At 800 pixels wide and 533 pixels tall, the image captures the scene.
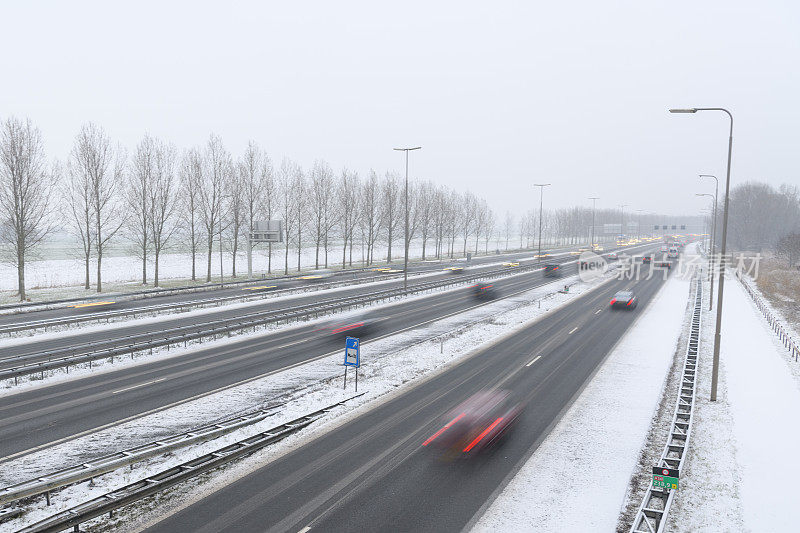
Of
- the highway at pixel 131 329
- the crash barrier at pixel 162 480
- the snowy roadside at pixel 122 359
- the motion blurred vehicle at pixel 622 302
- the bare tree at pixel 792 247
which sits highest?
the bare tree at pixel 792 247

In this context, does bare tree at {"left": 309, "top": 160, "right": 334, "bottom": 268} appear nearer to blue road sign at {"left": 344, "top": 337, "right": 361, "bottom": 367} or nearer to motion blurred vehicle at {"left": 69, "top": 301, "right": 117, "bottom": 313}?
motion blurred vehicle at {"left": 69, "top": 301, "right": 117, "bottom": 313}

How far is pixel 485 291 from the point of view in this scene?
4881 cm

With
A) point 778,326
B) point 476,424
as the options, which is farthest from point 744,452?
point 778,326

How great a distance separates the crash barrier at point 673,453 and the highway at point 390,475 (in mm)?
3190

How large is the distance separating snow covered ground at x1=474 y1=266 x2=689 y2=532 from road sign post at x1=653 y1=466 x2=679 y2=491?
1194 millimetres

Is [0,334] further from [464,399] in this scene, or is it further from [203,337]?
[464,399]

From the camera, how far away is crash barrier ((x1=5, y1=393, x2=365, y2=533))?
893cm

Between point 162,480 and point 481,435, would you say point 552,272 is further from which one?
point 162,480

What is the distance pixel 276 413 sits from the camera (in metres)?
15.5

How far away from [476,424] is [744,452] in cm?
786

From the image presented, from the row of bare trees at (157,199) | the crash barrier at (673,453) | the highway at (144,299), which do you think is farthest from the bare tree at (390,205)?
the crash barrier at (673,453)

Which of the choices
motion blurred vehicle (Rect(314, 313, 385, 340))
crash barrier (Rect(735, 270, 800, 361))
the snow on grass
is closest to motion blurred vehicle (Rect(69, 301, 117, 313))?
motion blurred vehicle (Rect(314, 313, 385, 340))

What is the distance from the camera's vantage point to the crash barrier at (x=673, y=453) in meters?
9.57

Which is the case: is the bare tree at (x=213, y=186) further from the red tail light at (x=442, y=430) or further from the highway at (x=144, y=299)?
the red tail light at (x=442, y=430)
